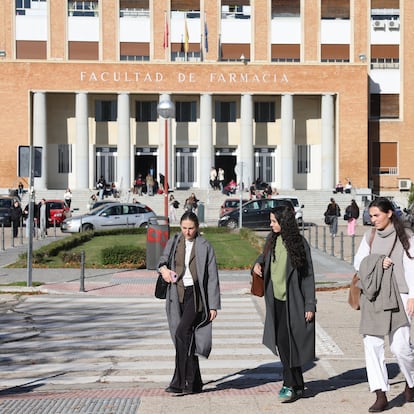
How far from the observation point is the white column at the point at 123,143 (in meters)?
59.7

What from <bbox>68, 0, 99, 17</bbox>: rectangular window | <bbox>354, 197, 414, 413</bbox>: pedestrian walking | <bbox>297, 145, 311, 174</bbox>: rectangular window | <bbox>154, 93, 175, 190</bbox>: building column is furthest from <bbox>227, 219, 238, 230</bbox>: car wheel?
<bbox>354, 197, 414, 413</bbox>: pedestrian walking

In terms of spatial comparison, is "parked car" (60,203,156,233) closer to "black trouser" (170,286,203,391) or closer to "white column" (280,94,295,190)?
"white column" (280,94,295,190)

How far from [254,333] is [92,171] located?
1969 inches

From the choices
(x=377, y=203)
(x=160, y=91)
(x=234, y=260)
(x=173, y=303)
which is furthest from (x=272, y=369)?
(x=160, y=91)

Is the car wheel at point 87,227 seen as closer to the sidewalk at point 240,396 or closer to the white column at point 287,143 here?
the white column at point 287,143

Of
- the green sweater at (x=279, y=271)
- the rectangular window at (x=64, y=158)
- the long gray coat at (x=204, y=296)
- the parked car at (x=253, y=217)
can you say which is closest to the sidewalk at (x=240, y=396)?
the long gray coat at (x=204, y=296)

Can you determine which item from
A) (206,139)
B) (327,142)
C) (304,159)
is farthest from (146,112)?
(327,142)

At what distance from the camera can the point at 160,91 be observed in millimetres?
59562

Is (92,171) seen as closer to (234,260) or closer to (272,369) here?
(234,260)

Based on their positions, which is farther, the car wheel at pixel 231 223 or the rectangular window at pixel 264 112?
the rectangular window at pixel 264 112

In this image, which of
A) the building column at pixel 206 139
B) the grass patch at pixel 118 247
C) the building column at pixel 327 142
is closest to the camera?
the grass patch at pixel 118 247

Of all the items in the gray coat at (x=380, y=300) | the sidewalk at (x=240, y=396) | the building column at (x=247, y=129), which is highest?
the building column at (x=247, y=129)

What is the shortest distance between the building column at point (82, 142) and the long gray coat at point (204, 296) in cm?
5155

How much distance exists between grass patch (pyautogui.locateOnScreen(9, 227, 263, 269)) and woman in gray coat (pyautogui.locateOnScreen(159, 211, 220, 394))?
14.3 metres
